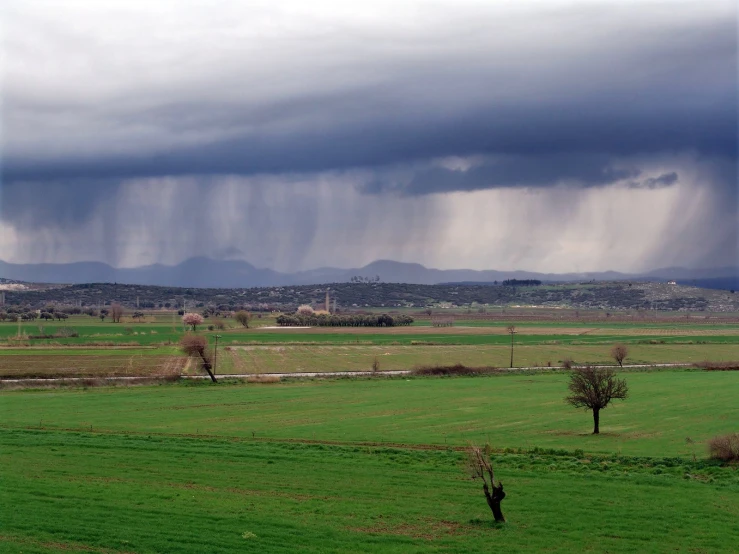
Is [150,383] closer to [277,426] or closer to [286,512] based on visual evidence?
[277,426]

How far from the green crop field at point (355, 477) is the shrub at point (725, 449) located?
930 millimetres

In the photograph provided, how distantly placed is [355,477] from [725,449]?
18.1 metres

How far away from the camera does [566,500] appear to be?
31719 mm

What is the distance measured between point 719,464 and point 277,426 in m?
25.7

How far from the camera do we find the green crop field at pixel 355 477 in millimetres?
26625

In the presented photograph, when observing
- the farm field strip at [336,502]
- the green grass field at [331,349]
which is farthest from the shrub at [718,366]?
the farm field strip at [336,502]

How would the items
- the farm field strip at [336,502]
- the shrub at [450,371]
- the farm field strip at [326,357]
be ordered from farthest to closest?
the farm field strip at [326,357]
the shrub at [450,371]
the farm field strip at [336,502]

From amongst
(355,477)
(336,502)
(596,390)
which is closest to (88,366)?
(596,390)

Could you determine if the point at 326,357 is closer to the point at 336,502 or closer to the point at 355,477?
the point at 355,477

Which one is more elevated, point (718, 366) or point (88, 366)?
point (718, 366)

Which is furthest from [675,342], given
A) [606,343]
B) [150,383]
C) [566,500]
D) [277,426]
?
[566,500]

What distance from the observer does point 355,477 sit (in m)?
35.9

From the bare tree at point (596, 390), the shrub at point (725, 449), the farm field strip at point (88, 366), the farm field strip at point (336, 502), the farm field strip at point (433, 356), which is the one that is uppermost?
the bare tree at point (596, 390)

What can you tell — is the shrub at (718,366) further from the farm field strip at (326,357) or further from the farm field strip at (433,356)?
the farm field strip at (433,356)
